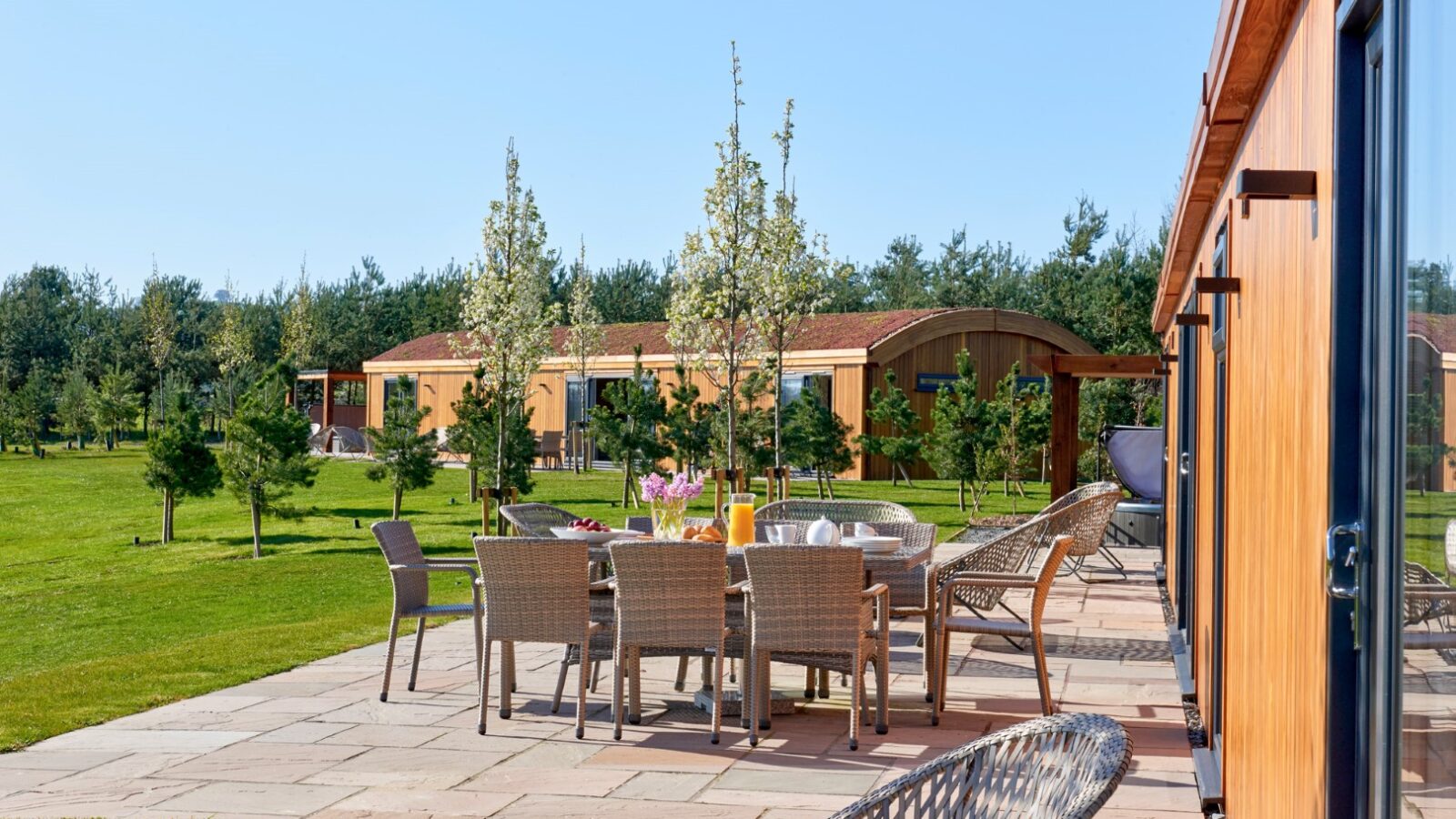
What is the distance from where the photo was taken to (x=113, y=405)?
3133 centimetres

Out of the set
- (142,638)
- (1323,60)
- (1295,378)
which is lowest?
(142,638)

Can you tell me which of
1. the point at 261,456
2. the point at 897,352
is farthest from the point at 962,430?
the point at 261,456

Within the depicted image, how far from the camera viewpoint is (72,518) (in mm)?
19062

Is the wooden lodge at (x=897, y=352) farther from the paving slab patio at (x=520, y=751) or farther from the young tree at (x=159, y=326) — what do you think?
the paving slab patio at (x=520, y=751)

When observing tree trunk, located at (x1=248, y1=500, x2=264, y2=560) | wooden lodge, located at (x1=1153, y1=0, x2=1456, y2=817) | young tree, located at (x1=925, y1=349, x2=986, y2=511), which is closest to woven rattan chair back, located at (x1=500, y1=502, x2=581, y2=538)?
wooden lodge, located at (x1=1153, y1=0, x2=1456, y2=817)

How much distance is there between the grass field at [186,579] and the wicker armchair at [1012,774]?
161 inches

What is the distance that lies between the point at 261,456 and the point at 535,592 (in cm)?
1003

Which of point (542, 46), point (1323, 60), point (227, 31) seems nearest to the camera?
point (1323, 60)

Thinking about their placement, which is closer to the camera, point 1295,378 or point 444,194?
point 1295,378

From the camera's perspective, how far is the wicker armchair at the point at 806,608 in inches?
203

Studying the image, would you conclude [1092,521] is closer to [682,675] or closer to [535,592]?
[682,675]

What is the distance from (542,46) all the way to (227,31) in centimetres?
459

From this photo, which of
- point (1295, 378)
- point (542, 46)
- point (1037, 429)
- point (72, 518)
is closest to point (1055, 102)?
point (1037, 429)

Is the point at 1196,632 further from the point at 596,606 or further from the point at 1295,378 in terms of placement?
the point at 1295,378
